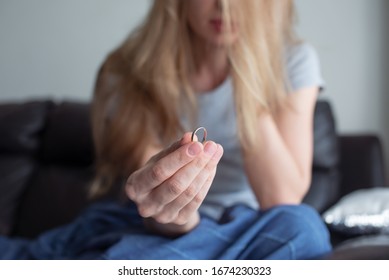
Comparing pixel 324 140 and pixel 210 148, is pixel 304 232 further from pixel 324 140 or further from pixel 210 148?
pixel 324 140

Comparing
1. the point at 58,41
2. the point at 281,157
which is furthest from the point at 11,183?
the point at 281,157

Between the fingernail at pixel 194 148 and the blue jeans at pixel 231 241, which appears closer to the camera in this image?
the fingernail at pixel 194 148

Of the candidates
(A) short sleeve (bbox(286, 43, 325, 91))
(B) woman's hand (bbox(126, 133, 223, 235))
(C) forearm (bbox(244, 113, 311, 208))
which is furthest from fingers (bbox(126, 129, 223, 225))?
(A) short sleeve (bbox(286, 43, 325, 91))

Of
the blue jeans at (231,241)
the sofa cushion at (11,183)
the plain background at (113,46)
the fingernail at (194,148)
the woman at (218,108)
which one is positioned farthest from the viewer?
the sofa cushion at (11,183)

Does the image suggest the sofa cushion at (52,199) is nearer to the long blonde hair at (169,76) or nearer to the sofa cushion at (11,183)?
the sofa cushion at (11,183)

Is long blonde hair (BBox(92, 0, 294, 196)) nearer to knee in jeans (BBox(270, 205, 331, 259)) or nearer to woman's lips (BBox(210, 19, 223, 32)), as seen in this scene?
woman's lips (BBox(210, 19, 223, 32))

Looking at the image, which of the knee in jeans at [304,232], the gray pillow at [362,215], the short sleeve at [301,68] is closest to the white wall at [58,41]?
the short sleeve at [301,68]
